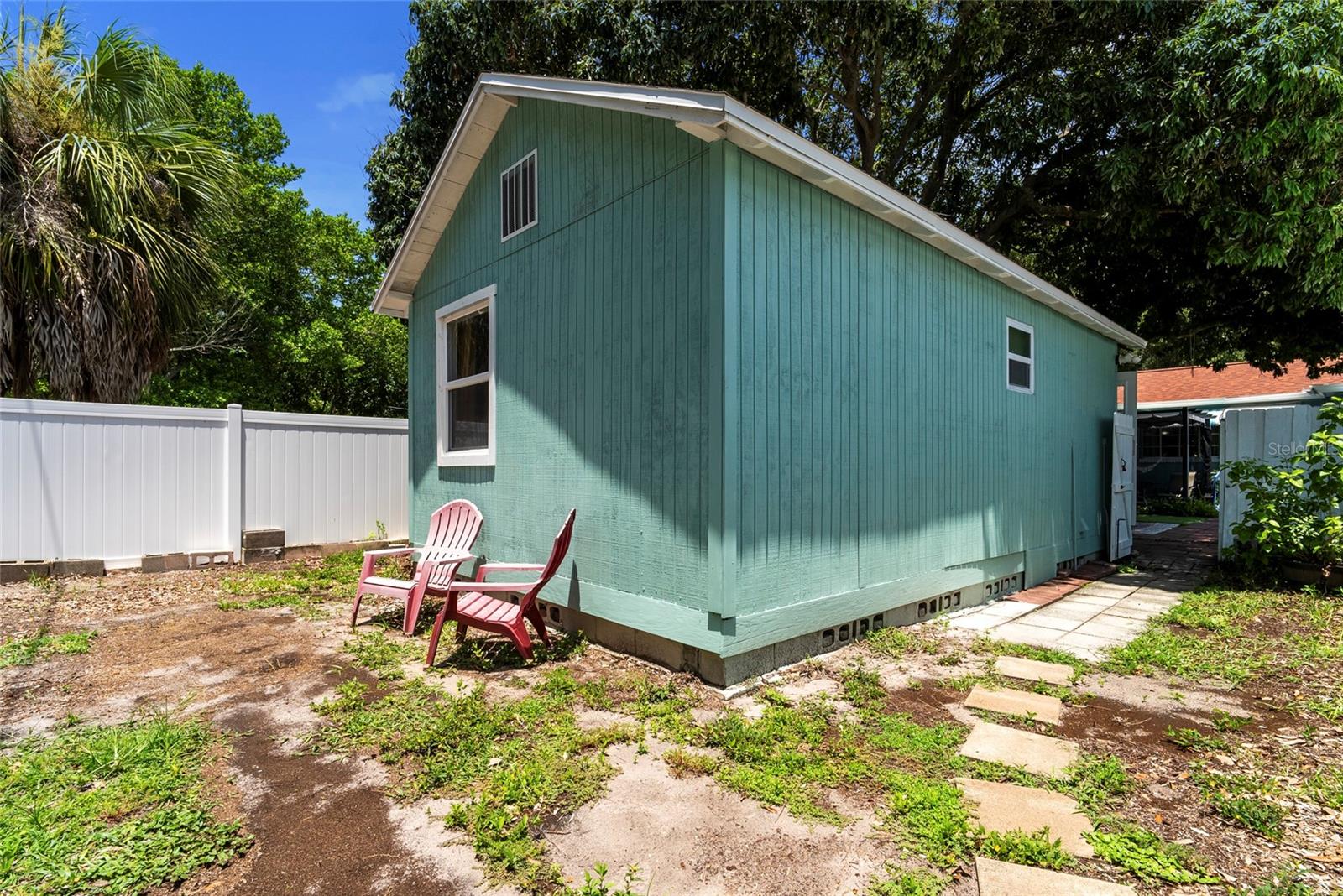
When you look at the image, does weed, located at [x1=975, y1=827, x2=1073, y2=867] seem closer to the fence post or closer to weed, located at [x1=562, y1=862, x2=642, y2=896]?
weed, located at [x1=562, y1=862, x2=642, y2=896]

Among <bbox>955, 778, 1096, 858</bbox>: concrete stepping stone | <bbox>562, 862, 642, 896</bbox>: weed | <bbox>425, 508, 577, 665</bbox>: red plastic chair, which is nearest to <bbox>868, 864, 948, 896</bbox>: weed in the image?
<bbox>955, 778, 1096, 858</bbox>: concrete stepping stone

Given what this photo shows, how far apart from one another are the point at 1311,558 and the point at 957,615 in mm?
3487

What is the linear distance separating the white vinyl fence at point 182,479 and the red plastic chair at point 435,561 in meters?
3.09

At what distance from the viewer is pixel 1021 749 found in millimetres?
2727

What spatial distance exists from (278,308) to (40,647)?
14.8 metres

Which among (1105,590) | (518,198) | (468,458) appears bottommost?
(1105,590)

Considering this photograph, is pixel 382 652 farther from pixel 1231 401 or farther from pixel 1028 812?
pixel 1231 401

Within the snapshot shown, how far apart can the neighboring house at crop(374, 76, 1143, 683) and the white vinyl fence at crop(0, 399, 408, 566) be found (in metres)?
2.17

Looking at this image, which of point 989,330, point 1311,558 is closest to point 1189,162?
point 989,330

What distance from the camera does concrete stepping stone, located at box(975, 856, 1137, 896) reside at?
5.90 feet

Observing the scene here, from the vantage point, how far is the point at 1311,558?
570 cm

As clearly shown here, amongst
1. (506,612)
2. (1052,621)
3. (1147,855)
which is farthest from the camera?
(1052,621)

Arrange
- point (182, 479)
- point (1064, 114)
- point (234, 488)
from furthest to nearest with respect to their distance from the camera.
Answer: point (1064, 114), point (234, 488), point (182, 479)

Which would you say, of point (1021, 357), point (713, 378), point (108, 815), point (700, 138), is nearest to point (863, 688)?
point (713, 378)
